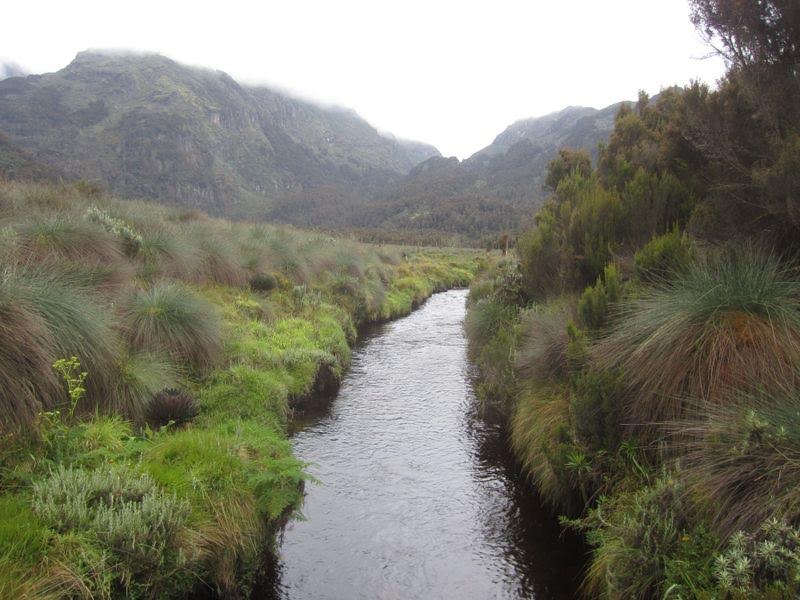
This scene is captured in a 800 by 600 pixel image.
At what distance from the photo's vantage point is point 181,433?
697 cm

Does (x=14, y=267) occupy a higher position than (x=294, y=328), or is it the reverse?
(x=14, y=267)

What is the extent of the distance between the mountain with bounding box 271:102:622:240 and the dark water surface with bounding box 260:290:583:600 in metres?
71.8

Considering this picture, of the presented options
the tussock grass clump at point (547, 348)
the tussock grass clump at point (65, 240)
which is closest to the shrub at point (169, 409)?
the tussock grass clump at point (65, 240)

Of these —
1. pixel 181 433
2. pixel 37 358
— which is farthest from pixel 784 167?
pixel 37 358

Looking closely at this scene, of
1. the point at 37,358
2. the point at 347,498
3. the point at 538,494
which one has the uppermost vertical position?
the point at 37,358

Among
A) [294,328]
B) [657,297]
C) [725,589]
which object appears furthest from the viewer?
[294,328]

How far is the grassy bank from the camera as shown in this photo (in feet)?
15.1

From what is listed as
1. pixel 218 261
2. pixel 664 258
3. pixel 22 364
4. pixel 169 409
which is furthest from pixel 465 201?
pixel 22 364

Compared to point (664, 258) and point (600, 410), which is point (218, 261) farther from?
point (600, 410)

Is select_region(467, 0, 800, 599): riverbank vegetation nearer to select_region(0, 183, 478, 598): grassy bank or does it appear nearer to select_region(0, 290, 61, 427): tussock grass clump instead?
select_region(0, 183, 478, 598): grassy bank

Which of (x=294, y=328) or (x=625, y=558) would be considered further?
(x=294, y=328)

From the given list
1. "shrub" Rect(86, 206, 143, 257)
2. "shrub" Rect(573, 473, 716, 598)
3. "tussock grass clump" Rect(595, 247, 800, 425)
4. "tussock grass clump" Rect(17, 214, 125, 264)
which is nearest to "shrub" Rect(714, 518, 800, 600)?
"shrub" Rect(573, 473, 716, 598)

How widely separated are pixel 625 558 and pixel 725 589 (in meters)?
1.32

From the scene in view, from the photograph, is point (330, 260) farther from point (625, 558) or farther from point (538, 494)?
point (625, 558)
